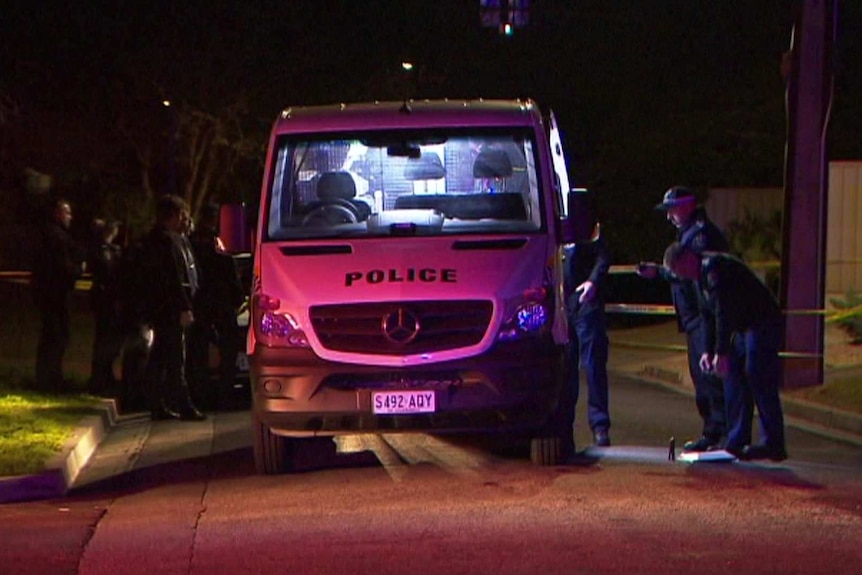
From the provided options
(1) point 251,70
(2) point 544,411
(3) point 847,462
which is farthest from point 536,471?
(1) point 251,70

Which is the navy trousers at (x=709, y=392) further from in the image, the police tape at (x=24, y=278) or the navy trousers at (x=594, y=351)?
the police tape at (x=24, y=278)

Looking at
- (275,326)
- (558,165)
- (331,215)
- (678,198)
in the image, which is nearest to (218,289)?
(331,215)

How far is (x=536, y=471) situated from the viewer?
11.0 meters

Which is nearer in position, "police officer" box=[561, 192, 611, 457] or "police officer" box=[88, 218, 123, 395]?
"police officer" box=[561, 192, 611, 457]

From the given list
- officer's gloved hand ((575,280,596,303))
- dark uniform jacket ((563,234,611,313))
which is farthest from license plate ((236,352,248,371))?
officer's gloved hand ((575,280,596,303))

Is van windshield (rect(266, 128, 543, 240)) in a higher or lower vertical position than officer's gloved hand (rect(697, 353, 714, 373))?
higher

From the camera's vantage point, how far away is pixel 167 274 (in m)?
14.6

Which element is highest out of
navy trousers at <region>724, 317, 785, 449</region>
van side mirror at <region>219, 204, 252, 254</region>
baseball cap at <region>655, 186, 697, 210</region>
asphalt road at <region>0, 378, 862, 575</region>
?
baseball cap at <region>655, 186, 697, 210</region>

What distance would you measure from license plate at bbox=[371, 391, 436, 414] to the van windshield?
46.7 inches

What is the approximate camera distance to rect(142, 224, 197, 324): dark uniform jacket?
47.7ft

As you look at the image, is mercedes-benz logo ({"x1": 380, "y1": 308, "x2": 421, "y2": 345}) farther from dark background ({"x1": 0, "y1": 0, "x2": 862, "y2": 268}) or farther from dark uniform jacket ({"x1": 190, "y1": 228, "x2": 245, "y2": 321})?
dark background ({"x1": 0, "y1": 0, "x2": 862, "y2": 268})

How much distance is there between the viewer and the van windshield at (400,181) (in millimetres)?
10906

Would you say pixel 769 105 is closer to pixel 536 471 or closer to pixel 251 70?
pixel 251 70

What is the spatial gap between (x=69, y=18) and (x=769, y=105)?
1655cm
